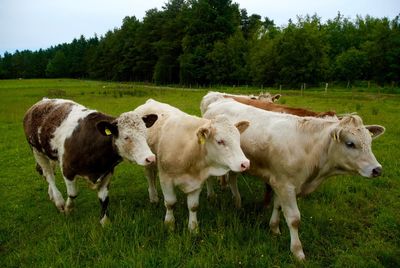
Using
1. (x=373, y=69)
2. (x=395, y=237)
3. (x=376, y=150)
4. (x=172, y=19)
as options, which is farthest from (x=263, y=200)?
→ (x=172, y=19)

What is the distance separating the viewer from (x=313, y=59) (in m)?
47.7

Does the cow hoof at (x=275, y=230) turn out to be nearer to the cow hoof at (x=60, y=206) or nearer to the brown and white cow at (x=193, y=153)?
the brown and white cow at (x=193, y=153)

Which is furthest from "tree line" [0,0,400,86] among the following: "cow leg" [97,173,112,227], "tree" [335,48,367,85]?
"cow leg" [97,173,112,227]

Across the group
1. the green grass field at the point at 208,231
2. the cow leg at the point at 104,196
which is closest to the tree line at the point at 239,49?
the green grass field at the point at 208,231

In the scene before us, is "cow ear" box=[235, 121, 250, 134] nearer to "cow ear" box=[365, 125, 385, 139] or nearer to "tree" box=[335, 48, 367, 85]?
"cow ear" box=[365, 125, 385, 139]

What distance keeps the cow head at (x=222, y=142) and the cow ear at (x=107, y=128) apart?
1361 millimetres

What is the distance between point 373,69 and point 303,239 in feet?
165

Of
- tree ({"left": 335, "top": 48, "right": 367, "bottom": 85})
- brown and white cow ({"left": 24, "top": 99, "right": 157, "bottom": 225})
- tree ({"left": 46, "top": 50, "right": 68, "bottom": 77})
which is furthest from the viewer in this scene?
tree ({"left": 46, "top": 50, "right": 68, "bottom": 77})

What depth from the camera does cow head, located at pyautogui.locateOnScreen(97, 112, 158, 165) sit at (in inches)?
226

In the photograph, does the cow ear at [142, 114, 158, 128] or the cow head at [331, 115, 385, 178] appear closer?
the cow head at [331, 115, 385, 178]

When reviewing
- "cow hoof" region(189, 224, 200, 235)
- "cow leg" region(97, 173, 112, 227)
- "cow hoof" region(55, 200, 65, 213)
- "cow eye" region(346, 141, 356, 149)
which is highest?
"cow eye" region(346, 141, 356, 149)

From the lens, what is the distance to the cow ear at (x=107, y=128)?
18.9 feet

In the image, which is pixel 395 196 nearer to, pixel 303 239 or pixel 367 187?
pixel 367 187

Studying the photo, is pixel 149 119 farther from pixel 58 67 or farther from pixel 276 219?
pixel 58 67
